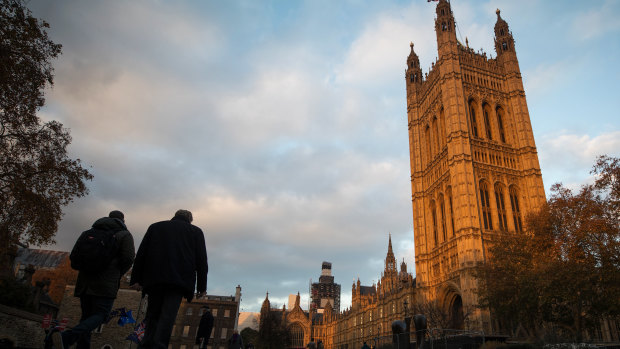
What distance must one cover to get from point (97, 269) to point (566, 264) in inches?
947

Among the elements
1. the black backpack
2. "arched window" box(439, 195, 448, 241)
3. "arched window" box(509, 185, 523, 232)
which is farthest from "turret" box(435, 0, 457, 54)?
the black backpack

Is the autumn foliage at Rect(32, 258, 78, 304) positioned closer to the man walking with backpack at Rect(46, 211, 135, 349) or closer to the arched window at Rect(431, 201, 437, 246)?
the arched window at Rect(431, 201, 437, 246)

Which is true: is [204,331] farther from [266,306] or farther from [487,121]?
[266,306]

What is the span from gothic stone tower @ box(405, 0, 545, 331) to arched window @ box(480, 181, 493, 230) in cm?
11

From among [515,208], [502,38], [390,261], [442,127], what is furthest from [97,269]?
[390,261]

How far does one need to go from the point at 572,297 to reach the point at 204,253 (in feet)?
76.8

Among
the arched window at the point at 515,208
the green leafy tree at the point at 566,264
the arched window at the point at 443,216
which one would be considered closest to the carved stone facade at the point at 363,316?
the arched window at the point at 443,216

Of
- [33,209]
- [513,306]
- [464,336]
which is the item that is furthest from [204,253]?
[513,306]

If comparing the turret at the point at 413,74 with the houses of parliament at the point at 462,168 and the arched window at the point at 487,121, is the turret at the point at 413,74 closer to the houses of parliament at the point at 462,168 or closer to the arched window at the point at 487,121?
the houses of parliament at the point at 462,168

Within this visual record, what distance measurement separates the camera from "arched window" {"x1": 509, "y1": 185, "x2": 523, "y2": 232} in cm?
4391

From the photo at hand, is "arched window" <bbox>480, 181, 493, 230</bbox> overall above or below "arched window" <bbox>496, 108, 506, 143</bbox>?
below

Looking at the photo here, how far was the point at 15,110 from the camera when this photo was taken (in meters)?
13.7

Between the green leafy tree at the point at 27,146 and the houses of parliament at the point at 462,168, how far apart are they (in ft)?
116

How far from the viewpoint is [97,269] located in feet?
16.2
